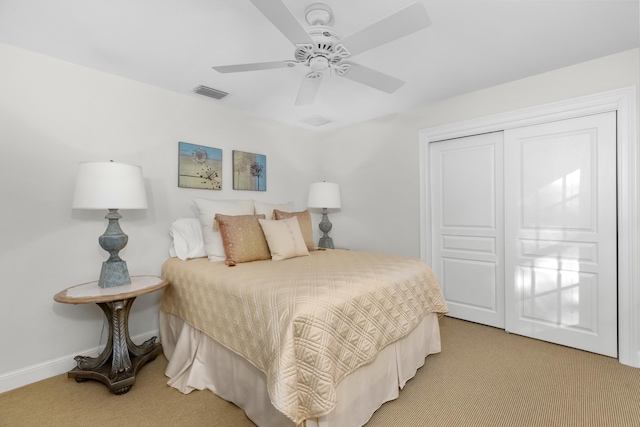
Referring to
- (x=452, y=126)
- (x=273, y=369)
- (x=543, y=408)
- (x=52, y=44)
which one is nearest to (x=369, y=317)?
(x=273, y=369)

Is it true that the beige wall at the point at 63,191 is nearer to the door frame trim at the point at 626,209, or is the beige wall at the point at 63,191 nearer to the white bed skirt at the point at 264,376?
the white bed skirt at the point at 264,376

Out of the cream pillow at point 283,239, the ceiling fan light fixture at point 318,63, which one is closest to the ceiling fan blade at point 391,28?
the ceiling fan light fixture at point 318,63

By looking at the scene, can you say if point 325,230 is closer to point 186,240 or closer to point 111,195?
point 186,240

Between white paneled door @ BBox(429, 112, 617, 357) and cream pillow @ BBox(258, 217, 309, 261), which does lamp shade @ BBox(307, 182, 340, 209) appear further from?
white paneled door @ BBox(429, 112, 617, 357)

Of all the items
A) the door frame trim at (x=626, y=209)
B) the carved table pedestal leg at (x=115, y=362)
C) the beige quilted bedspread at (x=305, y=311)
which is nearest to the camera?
the beige quilted bedspread at (x=305, y=311)

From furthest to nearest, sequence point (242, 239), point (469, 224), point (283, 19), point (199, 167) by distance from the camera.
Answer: point (469, 224), point (199, 167), point (242, 239), point (283, 19)

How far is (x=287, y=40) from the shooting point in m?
2.01

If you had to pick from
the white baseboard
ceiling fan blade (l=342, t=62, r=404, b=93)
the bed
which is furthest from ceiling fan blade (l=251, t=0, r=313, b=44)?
the white baseboard

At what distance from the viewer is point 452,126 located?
10.3 feet

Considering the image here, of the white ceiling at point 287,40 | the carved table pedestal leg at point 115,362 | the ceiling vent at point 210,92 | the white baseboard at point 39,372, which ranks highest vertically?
the white ceiling at point 287,40

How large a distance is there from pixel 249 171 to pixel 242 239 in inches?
49.6

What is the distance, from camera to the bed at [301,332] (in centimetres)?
131

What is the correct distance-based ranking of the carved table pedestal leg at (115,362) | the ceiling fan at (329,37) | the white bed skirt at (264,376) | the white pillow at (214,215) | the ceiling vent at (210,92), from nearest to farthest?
the ceiling fan at (329,37) < the white bed skirt at (264,376) < the carved table pedestal leg at (115,362) < the white pillow at (214,215) < the ceiling vent at (210,92)

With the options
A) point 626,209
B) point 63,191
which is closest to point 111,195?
point 63,191
